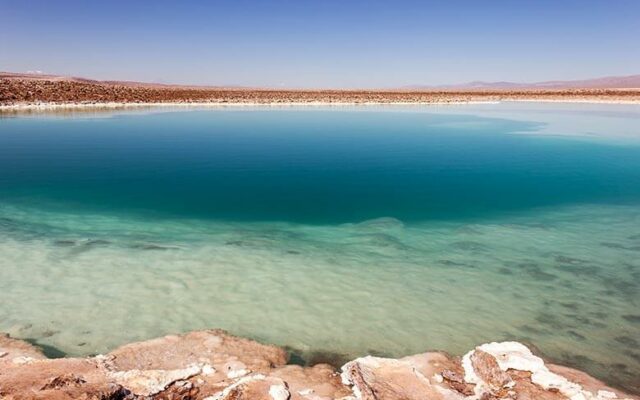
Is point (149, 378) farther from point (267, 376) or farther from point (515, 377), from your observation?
point (515, 377)

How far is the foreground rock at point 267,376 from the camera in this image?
404cm

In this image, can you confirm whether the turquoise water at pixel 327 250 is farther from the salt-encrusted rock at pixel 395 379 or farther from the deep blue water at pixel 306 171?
the salt-encrusted rock at pixel 395 379

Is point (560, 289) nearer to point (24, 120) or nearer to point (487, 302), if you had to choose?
point (487, 302)

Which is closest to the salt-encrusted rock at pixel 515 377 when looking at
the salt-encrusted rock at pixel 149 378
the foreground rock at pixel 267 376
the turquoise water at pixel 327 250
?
the foreground rock at pixel 267 376

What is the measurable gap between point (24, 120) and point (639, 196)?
29054 mm

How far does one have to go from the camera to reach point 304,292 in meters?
6.71

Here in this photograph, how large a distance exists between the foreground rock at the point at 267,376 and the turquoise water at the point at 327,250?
47cm

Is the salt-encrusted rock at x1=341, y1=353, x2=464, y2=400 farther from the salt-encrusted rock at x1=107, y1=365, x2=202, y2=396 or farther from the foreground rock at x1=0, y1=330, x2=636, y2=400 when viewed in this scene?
the salt-encrusted rock at x1=107, y1=365, x2=202, y2=396

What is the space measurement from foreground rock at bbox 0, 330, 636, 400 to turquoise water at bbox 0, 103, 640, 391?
0.47 m

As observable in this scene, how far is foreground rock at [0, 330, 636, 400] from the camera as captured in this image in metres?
4.04

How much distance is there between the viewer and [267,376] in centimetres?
442

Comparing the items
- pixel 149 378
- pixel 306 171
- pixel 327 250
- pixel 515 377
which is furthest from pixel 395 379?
pixel 306 171

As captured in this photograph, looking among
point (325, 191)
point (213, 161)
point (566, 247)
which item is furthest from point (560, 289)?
point (213, 161)

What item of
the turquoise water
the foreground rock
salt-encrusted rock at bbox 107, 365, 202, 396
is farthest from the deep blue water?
salt-encrusted rock at bbox 107, 365, 202, 396
